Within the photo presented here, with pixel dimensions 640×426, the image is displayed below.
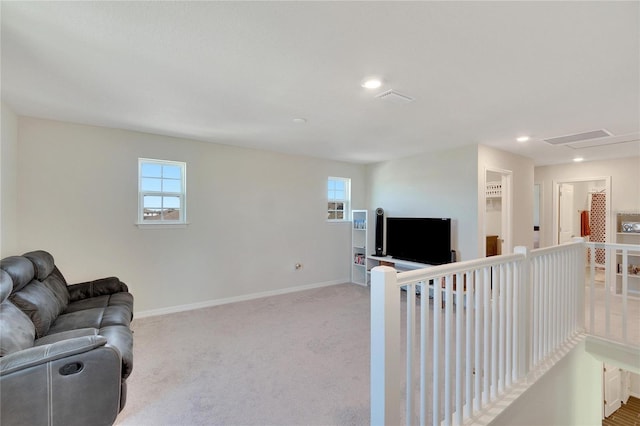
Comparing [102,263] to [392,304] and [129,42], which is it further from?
[392,304]

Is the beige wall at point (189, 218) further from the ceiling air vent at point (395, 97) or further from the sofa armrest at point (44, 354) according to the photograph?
the ceiling air vent at point (395, 97)

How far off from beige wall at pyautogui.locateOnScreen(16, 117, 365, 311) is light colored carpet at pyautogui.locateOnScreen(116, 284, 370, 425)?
644 millimetres

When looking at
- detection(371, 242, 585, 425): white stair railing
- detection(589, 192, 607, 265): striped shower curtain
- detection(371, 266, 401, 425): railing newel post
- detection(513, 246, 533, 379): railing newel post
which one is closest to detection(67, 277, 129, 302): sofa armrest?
detection(371, 242, 585, 425): white stair railing

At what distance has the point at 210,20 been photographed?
156cm

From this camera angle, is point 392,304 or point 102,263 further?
point 102,263

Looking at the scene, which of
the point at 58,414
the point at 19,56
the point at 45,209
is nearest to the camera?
the point at 58,414

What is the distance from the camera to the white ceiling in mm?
1513

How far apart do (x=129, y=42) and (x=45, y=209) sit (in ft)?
8.64

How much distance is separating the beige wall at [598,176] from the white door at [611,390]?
2.40m

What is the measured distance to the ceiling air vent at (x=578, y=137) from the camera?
11.8 feet

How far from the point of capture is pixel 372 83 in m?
2.29

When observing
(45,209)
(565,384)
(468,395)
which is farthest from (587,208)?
(45,209)

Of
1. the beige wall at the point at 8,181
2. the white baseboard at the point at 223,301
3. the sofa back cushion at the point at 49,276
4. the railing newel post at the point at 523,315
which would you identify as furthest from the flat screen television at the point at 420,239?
the beige wall at the point at 8,181

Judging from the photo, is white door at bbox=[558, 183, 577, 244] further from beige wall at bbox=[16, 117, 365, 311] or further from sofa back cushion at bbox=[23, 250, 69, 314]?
sofa back cushion at bbox=[23, 250, 69, 314]
